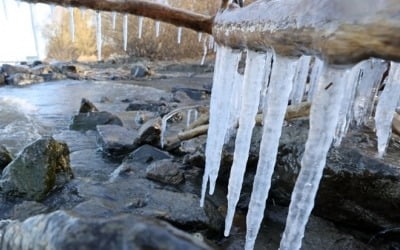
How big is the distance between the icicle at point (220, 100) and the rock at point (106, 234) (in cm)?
121

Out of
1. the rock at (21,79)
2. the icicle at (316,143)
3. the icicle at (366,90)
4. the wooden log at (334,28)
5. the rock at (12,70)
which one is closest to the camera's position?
the wooden log at (334,28)

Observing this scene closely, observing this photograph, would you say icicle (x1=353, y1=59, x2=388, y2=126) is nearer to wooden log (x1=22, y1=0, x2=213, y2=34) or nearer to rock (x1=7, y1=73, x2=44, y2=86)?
wooden log (x1=22, y1=0, x2=213, y2=34)

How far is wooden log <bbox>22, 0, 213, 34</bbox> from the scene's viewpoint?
3.26 meters

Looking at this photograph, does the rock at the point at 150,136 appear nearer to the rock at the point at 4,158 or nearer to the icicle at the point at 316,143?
the rock at the point at 4,158

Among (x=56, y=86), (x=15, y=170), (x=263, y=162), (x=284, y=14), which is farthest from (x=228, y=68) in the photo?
(x=56, y=86)

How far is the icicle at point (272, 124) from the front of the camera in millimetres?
1726

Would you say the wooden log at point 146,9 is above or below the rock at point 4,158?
above

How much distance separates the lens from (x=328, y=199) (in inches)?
149

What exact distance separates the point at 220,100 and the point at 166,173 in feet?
7.48

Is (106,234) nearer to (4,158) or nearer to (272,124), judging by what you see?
(272,124)

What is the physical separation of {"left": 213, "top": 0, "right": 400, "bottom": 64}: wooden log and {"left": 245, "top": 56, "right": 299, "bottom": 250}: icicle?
21cm

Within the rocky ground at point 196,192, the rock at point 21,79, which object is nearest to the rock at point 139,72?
the rock at point 21,79

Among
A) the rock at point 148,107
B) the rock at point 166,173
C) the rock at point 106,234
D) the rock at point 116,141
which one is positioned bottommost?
the rock at point 148,107

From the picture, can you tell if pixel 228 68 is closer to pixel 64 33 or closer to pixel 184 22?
pixel 184 22
